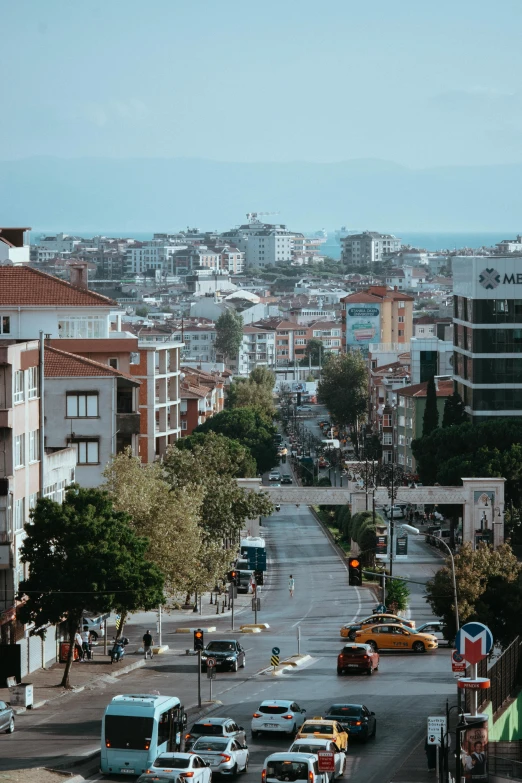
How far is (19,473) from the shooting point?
61.5m

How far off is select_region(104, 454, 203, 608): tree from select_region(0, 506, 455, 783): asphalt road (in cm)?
339

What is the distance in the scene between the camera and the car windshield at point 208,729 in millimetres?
44531

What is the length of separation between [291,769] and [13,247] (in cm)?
8412

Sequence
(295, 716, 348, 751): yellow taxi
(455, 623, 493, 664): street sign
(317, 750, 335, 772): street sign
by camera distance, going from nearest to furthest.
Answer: (455, 623, 493, 664): street sign < (317, 750, 335, 772): street sign < (295, 716, 348, 751): yellow taxi

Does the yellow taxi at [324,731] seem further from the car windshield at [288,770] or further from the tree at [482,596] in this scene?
the tree at [482,596]

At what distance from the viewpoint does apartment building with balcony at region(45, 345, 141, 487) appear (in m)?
77.8

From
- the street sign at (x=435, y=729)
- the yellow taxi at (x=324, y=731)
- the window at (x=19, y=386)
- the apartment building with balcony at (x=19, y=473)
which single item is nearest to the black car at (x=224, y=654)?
the apartment building with balcony at (x=19, y=473)

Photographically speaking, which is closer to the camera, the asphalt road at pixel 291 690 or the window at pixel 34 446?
the asphalt road at pixel 291 690

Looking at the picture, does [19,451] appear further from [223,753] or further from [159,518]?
[223,753]

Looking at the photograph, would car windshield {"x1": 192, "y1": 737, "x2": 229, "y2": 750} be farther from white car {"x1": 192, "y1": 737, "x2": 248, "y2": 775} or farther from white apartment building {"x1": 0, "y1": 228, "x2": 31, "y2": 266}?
white apartment building {"x1": 0, "y1": 228, "x2": 31, "y2": 266}

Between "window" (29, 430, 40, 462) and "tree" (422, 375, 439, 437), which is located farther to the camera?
"tree" (422, 375, 439, 437)

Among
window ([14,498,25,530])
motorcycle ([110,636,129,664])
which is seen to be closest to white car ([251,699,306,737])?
window ([14,498,25,530])

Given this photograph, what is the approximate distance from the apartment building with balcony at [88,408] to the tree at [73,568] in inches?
719

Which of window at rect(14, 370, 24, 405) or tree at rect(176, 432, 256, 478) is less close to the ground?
window at rect(14, 370, 24, 405)
